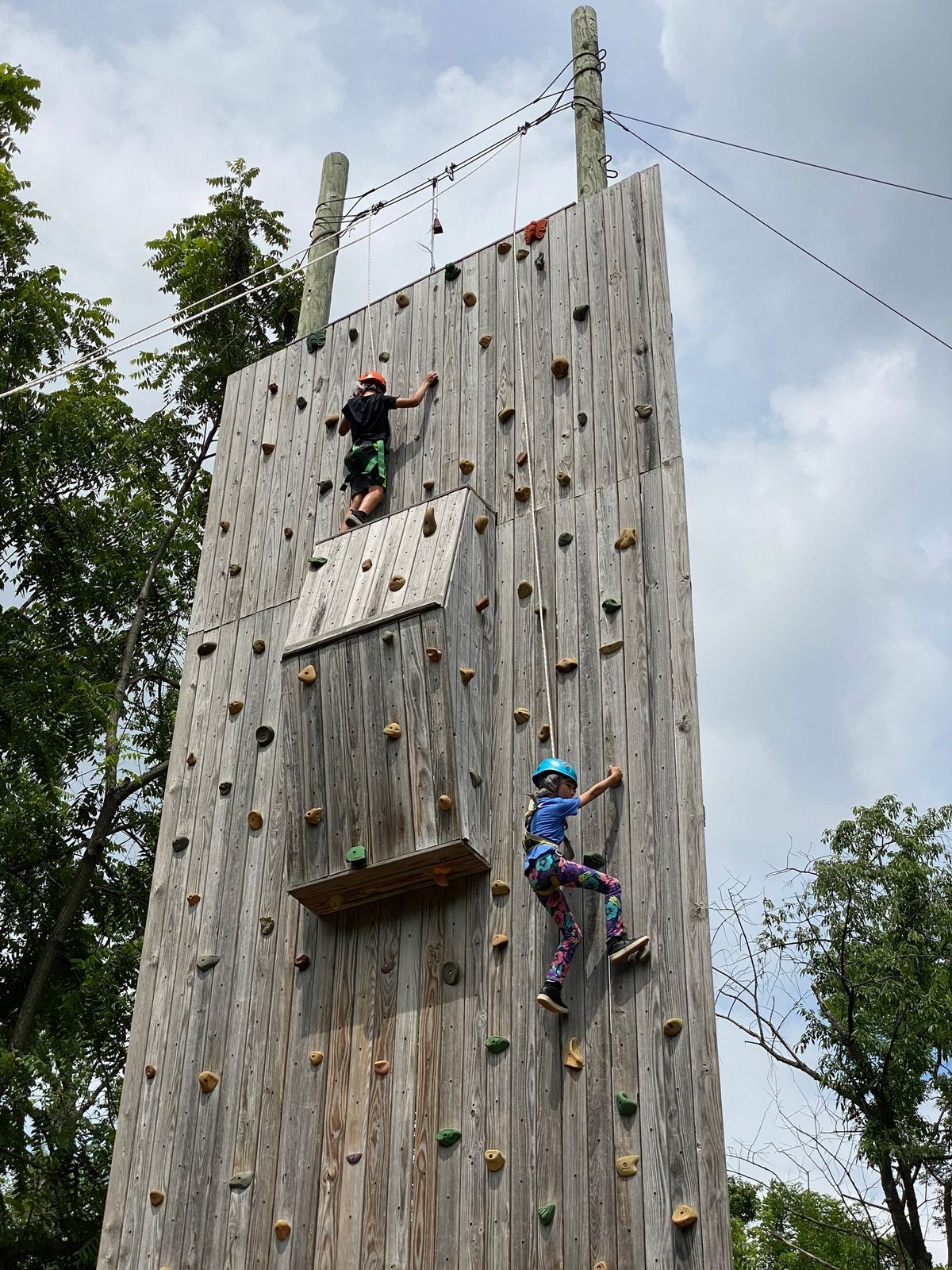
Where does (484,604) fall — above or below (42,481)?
below

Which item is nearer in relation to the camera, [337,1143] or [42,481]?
[337,1143]

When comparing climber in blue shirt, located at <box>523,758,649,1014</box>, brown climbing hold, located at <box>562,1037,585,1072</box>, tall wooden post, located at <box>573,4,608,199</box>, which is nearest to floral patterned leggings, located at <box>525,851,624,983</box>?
climber in blue shirt, located at <box>523,758,649,1014</box>

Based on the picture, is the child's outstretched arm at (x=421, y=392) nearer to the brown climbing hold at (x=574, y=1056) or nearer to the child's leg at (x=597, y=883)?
the child's leg at (x=597, y=883)

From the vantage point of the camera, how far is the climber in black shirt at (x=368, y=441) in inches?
302

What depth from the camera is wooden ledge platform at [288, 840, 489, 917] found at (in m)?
6.02

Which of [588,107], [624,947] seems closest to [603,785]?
[624,947]

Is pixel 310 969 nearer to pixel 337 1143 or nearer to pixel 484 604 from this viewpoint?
pixel 337 1143

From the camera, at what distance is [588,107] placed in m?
8.61

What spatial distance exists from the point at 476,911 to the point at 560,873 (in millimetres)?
599

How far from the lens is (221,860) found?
23.0 ft

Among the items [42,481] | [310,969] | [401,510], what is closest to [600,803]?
[310,969]

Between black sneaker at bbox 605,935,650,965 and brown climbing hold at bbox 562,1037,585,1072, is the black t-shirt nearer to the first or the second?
black sneaker at bbox 605,935,650,965

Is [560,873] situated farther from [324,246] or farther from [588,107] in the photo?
[324,246]

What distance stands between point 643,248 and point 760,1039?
933 centimetres
